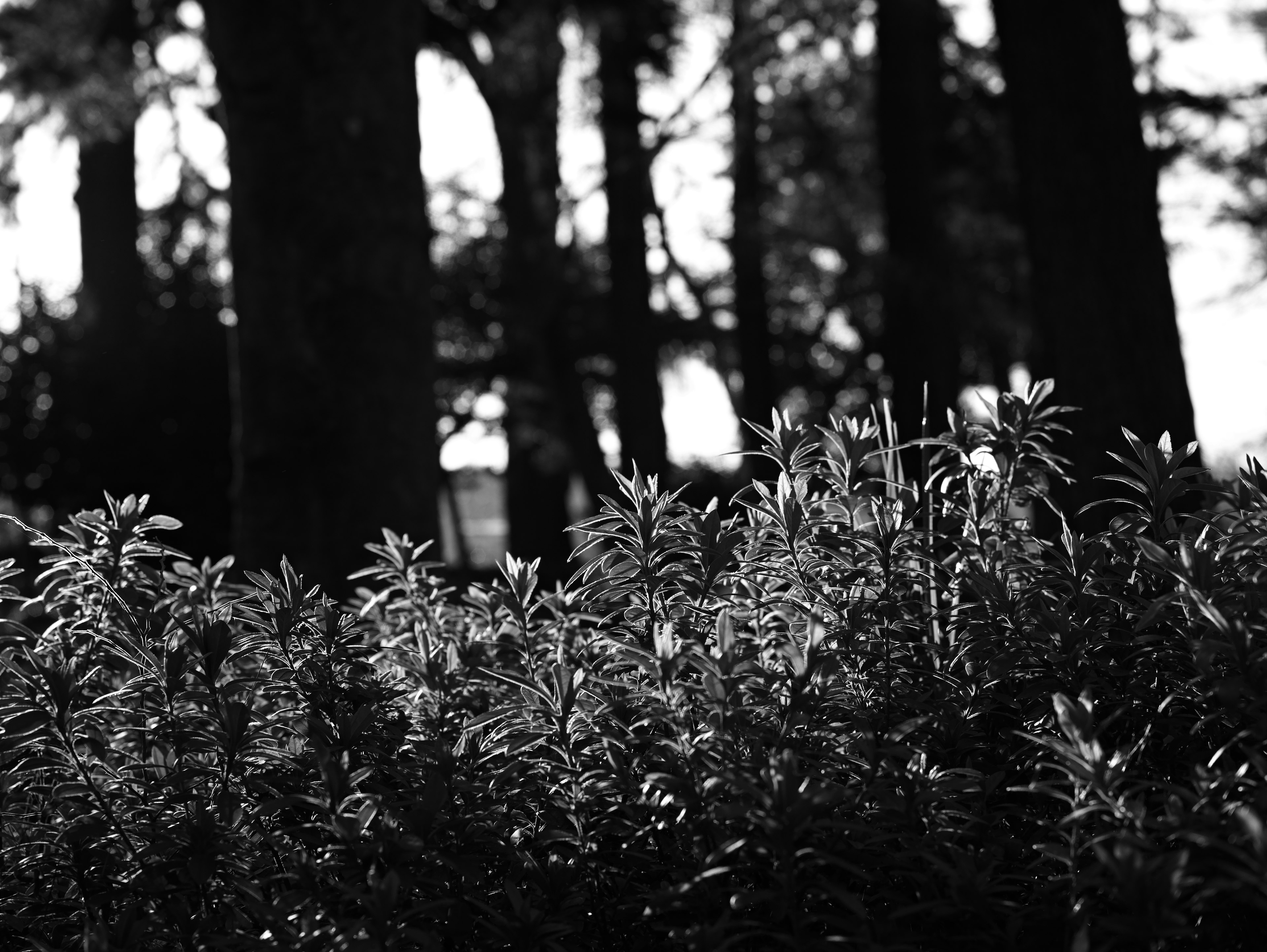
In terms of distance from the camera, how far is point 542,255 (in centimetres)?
1681

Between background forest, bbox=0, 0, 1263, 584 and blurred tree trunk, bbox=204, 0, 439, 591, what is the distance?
0.01m

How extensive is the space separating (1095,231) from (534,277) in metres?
12.5

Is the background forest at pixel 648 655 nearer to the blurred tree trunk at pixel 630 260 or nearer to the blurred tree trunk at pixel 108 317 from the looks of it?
the blurred tree trunk at pixel 630 260

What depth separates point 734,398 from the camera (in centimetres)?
2356

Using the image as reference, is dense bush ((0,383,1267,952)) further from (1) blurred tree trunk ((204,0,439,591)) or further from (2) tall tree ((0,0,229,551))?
(2) tall tree ((0,0,229,551))

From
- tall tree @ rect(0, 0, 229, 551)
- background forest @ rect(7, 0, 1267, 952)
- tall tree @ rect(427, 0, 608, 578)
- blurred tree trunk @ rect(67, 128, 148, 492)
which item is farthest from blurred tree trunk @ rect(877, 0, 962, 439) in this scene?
blurred tree trunk @ rect(67, 128, 148, 492)

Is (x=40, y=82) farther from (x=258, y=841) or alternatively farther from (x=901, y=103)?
(x=258, y=841)

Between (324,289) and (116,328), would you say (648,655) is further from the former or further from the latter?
(116,328)

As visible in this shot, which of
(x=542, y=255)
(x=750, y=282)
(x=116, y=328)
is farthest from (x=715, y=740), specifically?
(x=116, y=328)

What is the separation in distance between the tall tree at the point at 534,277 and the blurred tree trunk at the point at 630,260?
0.92 metres

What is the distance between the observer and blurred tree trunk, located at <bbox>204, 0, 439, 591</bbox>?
4.72 metres

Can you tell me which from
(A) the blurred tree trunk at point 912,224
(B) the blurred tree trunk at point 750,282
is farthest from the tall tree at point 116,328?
(A) the blurred tree trunk at point 912,224

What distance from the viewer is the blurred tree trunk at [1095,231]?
Answer: 4.92 meters

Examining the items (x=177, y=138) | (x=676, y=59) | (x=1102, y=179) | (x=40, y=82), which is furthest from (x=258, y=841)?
(x=177, y=138)
